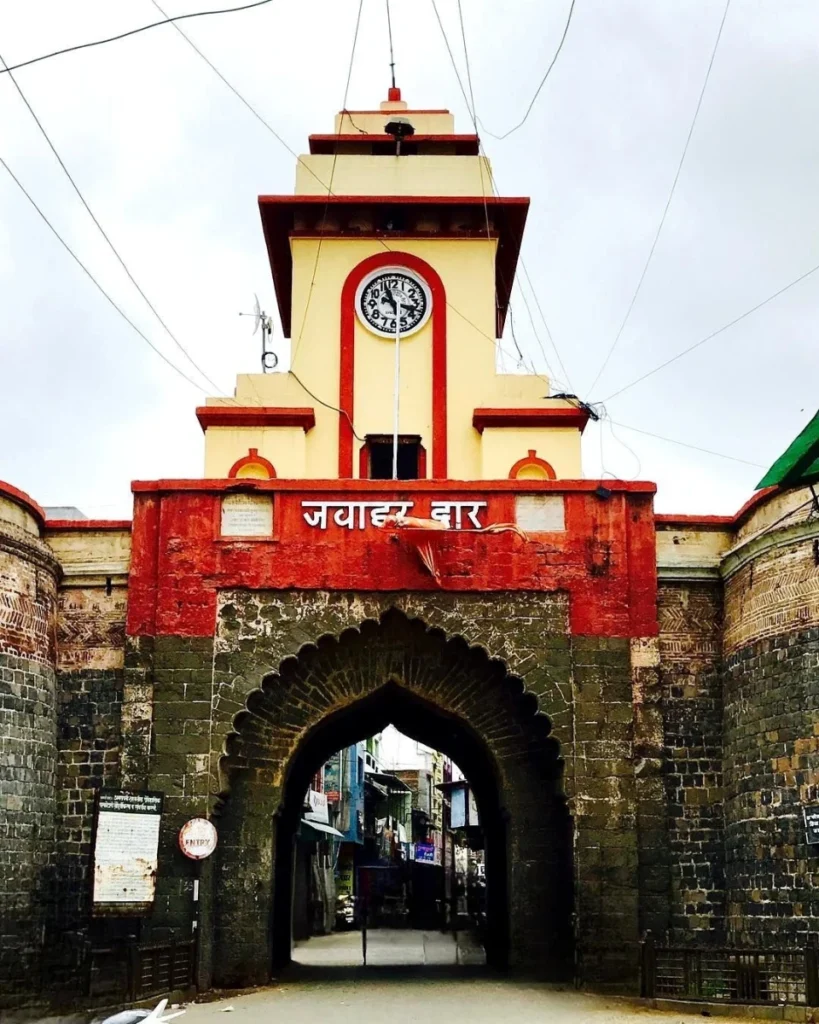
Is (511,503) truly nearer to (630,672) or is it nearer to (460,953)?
(630,672)

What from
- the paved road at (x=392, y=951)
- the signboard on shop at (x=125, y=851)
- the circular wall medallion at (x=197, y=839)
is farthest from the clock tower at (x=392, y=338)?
the paved road at (x=392, y=951)

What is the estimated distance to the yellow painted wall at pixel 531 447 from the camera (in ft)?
64.1

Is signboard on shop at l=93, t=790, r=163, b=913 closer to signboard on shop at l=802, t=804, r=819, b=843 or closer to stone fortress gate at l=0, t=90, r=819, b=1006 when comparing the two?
stone fortress gate at l=0, t=90, r=819, b=1006

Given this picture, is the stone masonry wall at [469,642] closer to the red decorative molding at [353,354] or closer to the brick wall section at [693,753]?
the brick wall section at [693,753]

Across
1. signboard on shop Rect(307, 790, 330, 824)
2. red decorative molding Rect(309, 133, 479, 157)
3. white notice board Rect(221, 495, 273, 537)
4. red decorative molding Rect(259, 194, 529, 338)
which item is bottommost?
signboard on shop Rect(307, 790, 330, 824)

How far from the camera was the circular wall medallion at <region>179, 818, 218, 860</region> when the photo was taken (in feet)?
47.6

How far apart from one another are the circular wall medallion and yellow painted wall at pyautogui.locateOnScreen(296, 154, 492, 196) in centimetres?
1095

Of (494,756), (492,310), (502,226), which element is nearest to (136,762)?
(494,756)

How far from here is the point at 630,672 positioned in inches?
610

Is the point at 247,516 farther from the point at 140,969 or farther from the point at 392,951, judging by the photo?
the point at 392,951

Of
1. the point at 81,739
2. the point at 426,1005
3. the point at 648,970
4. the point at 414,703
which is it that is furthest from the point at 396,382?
the point at 648,970

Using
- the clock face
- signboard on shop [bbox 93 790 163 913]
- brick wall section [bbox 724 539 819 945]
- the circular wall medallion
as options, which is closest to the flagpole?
the clock face

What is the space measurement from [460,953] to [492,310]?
11756mm

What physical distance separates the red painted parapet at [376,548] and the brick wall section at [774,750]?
4.81 feet
